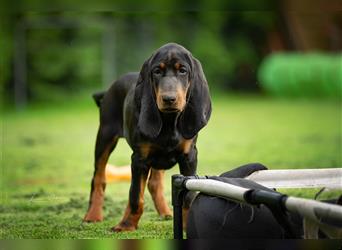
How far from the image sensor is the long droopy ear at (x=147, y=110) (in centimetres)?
353

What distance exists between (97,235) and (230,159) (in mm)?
2932

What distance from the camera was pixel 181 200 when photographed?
3.33 metres

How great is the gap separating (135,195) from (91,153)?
3951 mm

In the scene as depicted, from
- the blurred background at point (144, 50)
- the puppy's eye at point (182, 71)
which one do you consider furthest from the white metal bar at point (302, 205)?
the blurred background at point (144, 50)

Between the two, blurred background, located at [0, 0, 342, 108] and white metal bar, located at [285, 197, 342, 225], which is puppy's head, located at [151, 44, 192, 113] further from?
blurred background, located at [0, 0, 342, 108]

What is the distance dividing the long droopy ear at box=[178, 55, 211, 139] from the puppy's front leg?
0.24 metres

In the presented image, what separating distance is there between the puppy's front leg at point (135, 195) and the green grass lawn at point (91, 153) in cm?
5

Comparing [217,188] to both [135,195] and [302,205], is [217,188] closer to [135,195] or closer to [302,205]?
[302,205]

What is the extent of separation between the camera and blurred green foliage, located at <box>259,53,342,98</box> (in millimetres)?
14281

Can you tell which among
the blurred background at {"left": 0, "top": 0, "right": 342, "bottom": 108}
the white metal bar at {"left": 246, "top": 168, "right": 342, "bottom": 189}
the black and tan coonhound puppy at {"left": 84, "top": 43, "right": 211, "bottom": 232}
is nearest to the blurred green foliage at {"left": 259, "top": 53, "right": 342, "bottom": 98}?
the blurred background at {"left": 0, "top": 0, "right": 342, "bottom": 108}

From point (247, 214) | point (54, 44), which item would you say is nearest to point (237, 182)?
point (247, 214)

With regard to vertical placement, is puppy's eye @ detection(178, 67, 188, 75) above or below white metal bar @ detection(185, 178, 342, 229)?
above

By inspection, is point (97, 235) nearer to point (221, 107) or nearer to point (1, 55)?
point (221, 107)

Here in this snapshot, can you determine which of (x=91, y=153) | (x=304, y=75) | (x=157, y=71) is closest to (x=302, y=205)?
(x=157, y=71)
